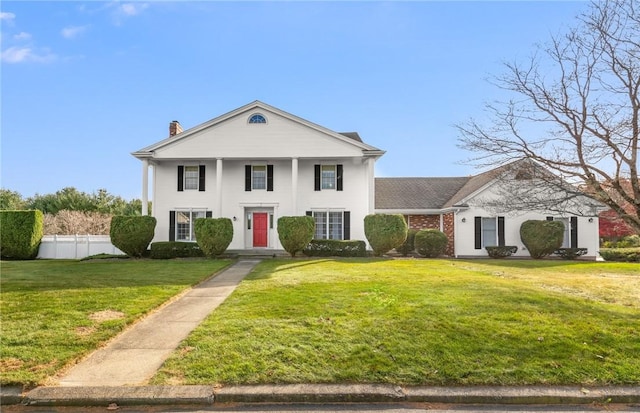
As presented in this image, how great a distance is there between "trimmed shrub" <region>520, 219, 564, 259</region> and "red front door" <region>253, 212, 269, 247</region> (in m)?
14.3

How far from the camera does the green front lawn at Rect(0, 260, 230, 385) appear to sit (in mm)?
4828

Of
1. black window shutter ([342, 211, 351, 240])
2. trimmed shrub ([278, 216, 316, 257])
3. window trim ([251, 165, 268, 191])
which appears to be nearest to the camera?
trimmed shrub ([278, 216, 316, 257])

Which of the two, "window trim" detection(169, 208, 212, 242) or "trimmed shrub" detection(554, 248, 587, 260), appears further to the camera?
"window trim" detection(169, 208, 212, 242)

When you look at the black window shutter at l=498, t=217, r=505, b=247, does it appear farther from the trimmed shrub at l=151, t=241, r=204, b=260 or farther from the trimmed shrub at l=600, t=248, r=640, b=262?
the trimmed shrub at l=151, t=241, r=204, b=260

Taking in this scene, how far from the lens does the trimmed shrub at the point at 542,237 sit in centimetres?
2025

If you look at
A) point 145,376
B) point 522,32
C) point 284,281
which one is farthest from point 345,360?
point 522,32

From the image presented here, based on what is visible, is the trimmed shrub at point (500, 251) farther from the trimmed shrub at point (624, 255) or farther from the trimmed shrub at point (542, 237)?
the trimmed shrub at point (624, 255)

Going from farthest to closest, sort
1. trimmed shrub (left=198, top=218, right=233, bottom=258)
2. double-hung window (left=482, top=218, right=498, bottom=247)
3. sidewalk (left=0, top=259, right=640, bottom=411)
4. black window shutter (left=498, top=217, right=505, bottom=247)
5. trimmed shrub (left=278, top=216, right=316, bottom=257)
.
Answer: double-hung window (left=482, top=218, right=498, bottom=247) → black window shutter (left=498, top=217, right=505, bottom=247) → trimmed shrub (left=278, top=216, right=316, bottom=257) → trimmed shrub (left=198, top=218, right=233, bottom=258) → sidewalk (left=0, top=259, right=640, bottom=411)

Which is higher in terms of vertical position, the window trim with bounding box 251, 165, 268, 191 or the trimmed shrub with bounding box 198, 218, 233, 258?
the window trim with bounding box 251, 165, 268, 191

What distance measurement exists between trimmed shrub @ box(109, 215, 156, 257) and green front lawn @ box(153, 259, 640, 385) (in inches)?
468

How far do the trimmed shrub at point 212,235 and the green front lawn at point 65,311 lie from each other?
18.1 ft

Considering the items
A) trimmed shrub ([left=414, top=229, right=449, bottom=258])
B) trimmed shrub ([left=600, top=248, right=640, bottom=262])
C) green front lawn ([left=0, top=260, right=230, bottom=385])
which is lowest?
trimmed shrub ([left=600, top=248, right=640, bottom=262])

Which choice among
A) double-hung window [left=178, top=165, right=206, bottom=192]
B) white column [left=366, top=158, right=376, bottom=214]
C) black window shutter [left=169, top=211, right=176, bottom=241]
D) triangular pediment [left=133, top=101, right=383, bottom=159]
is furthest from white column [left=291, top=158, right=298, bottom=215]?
black window shutter [left=169, top=211, right=176, bottom=241]

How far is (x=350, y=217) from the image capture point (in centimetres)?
2111
